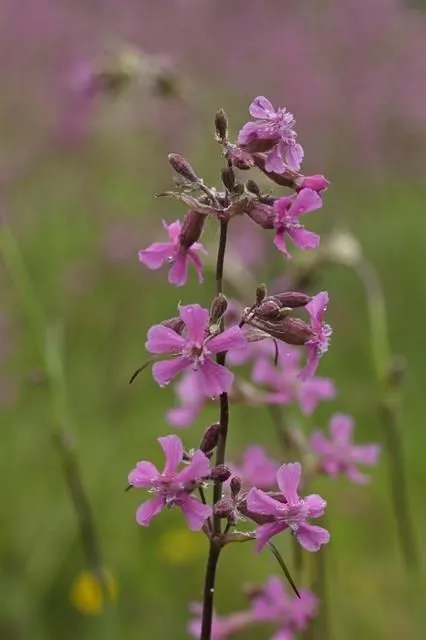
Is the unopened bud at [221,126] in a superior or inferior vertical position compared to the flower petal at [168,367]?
superior

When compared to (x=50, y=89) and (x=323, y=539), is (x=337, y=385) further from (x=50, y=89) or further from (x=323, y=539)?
(x=323, y=539)

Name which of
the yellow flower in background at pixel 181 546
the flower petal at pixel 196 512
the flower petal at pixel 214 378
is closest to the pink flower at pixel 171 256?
the flower petal at pixel 214 378

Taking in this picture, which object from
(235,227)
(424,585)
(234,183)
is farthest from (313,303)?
(235,227)

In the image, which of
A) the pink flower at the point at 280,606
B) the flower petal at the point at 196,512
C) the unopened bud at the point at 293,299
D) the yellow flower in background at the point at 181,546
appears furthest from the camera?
the yellow flower in background at the point at 181,546

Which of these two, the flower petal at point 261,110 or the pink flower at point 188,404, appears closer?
the flower petal at point 261,110

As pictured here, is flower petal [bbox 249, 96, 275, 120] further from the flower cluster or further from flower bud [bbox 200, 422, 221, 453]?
flower bud [bbox 200, 422, 221, 453]

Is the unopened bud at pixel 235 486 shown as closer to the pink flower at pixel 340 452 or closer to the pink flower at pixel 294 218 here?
the pink flower at pixel 294 218

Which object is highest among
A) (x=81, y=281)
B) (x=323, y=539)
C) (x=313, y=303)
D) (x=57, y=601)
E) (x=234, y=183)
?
(x=234, y=183)

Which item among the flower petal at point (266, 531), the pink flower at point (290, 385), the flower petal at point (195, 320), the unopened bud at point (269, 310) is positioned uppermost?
the flower petal at point (195, 320)
